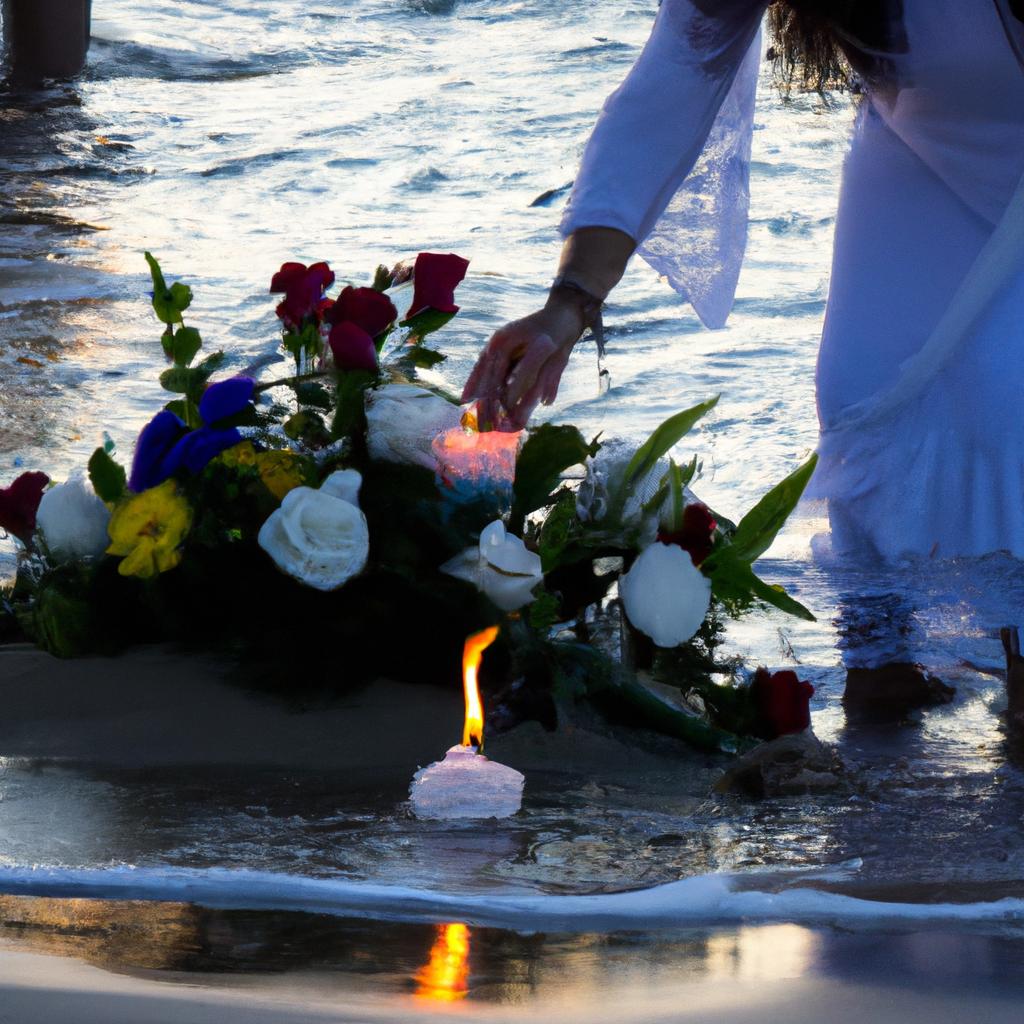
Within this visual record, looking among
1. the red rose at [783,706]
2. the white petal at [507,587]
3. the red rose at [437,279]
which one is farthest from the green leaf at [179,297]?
the red rose at [783,706]

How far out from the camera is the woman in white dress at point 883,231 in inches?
99.0

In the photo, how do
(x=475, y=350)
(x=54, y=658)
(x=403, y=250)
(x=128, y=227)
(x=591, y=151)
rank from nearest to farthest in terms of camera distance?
1. (x=54, y=658)
2. (x=591, y=151)
3. (x=475, y=350)
4. (x=403, y=250)
5. (x=128, y=227)

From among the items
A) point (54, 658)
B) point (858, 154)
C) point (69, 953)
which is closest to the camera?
point (69, 953)

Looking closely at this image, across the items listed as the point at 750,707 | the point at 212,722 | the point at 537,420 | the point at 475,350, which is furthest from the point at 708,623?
the point at 475,350

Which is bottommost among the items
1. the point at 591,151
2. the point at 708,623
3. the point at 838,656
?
the point at 838,656

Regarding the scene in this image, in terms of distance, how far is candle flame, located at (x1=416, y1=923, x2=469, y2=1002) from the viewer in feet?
4.43

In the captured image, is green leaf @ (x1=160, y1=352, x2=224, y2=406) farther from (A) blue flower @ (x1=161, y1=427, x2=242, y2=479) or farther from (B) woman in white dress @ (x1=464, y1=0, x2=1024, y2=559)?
(B) woman in white dress @ (x1=464, y1=0, x2=1024, y2=559)

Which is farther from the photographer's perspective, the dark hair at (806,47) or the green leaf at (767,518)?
the dark hair at (806,47)

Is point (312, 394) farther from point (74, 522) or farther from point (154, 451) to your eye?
point (74, 522)

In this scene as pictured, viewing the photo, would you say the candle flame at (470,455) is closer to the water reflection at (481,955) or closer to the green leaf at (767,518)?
the green leaf at (767,518)

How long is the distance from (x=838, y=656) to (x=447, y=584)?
106 cm

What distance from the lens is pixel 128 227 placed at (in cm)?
654

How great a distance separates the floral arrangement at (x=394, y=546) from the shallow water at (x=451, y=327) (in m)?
0.18

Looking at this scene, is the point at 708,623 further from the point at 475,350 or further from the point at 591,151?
the point at 475,350
